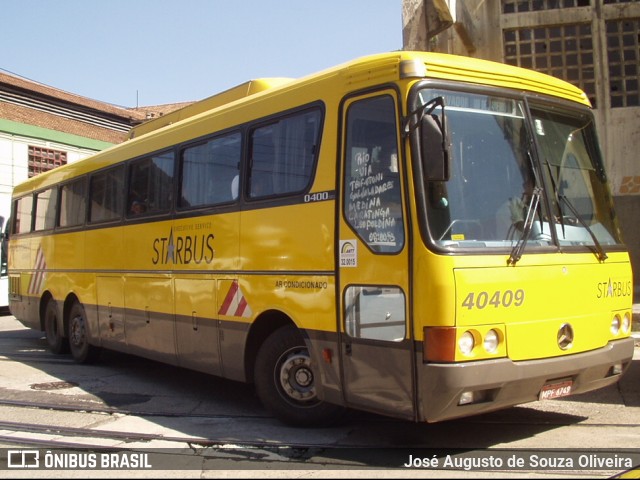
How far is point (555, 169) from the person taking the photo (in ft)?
18.4

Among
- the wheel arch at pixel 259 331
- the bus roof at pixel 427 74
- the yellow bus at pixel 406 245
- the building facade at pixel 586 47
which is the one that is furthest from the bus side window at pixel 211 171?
the building facade at pixel 586 47

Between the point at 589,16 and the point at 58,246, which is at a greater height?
the point at 589,16

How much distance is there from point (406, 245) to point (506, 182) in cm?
98

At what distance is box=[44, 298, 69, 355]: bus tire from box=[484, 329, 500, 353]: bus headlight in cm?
863

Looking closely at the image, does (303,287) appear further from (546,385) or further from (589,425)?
(589,425)

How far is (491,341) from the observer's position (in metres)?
4.96

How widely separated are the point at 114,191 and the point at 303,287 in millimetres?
4851

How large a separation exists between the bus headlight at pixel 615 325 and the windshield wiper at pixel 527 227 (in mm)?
1244

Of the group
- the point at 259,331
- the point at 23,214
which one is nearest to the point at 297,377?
the point at 259,331

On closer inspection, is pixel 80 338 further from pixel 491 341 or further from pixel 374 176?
pixel 491 341

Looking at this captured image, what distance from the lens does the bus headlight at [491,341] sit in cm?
493

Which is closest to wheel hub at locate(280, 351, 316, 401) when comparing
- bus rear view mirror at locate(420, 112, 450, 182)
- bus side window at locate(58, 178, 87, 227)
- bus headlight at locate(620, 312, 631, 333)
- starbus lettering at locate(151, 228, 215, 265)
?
starbus lettering at locate(151, 228, 215, 265)

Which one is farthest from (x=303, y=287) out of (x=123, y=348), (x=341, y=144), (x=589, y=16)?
(x=589, y=16)

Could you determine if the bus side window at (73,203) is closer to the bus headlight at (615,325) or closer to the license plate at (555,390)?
the license plate at (555,390)
